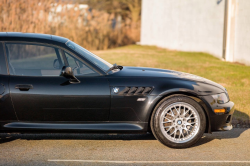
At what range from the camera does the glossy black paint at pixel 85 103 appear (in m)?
5.41

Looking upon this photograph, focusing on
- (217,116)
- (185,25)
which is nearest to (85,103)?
(217,116)

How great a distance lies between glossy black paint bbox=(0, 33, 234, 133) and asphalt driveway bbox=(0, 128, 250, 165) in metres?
0.30

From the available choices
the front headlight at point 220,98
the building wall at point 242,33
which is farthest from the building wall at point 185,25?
the front headlight at point 220,98

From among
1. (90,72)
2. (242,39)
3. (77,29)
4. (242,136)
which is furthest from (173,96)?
(77,29)

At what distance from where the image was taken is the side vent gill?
548 cm

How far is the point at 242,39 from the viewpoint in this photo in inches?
640

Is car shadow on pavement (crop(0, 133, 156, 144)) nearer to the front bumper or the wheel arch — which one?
the wheel arch

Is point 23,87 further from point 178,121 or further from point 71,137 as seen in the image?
point 178,121

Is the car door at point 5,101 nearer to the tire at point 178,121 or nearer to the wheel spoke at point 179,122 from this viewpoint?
the tire at point 178,121

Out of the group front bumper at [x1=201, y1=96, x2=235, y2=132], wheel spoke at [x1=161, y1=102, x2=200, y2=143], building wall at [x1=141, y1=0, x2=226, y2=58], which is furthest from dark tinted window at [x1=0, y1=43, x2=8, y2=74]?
building wall at [x1=141, y1=0, x2=226, y2=58]

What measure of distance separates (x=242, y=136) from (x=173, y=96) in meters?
1.59

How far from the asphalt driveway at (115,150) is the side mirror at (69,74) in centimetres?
94

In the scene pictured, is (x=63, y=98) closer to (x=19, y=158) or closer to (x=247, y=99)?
(x=19, y=158)

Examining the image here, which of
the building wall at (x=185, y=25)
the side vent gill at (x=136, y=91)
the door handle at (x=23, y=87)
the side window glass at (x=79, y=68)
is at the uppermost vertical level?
the side window glass at (x=79, y=68)
